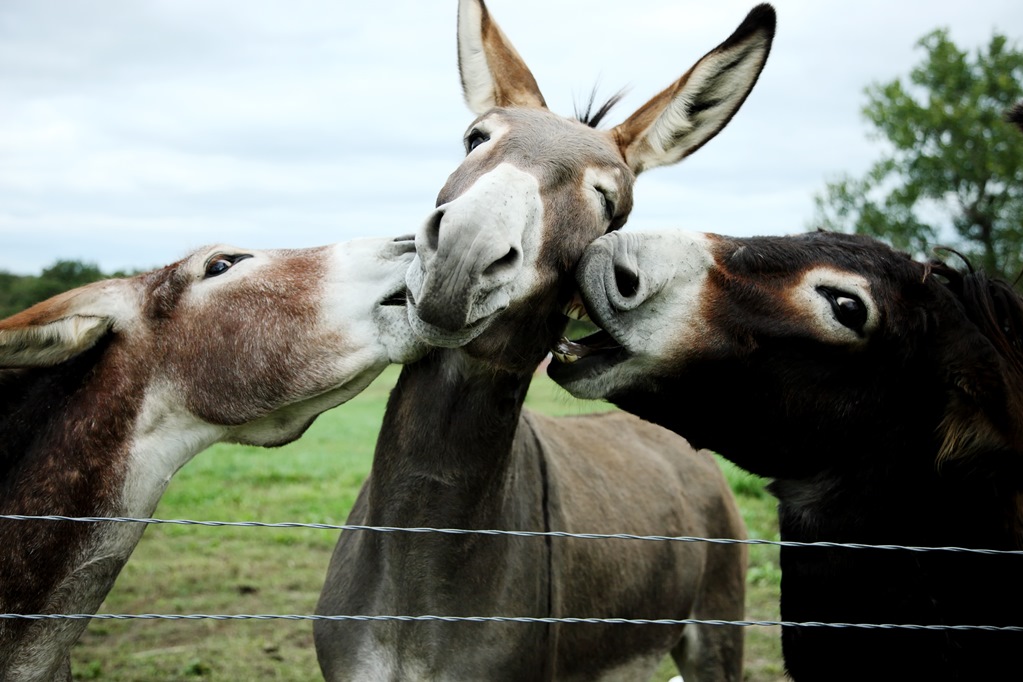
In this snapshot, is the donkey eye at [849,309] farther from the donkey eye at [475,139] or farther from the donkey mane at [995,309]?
the donkey eye at [475,139]

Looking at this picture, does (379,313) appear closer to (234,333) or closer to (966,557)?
(234,333)

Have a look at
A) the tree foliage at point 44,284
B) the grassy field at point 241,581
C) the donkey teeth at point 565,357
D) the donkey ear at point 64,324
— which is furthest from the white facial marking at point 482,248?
the tree foliage at point 44,284

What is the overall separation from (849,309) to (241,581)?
6517 millimetres

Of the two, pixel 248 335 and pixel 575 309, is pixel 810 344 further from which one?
pixel 248 335

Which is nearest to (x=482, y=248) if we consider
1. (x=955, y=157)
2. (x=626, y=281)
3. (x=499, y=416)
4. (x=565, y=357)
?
(x=626, y=281)

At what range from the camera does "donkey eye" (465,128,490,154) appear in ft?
9.84

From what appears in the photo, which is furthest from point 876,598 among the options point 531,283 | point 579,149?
point 579,149

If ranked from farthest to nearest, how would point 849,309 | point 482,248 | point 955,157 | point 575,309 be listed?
1. point 955,157
2. point 575,309
3. point 849,309
4. point 482,248

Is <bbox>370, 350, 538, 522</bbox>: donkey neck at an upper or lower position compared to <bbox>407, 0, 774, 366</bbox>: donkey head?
lower

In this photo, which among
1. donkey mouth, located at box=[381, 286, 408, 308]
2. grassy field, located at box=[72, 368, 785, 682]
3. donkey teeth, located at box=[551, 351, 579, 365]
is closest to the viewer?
donkey teeth, located at box=[551, 351, 579, 365]

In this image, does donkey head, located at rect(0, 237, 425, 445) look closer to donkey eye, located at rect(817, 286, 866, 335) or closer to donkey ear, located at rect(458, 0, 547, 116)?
donkey ear, located at rect(458, 0, 547, 116)

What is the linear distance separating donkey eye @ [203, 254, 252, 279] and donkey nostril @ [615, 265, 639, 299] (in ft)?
5.03

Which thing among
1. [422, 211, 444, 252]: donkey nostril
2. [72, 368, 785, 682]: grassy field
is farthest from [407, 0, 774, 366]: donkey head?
[72, 368, 785, 682]: grassy field

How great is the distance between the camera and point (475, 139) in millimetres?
3049
